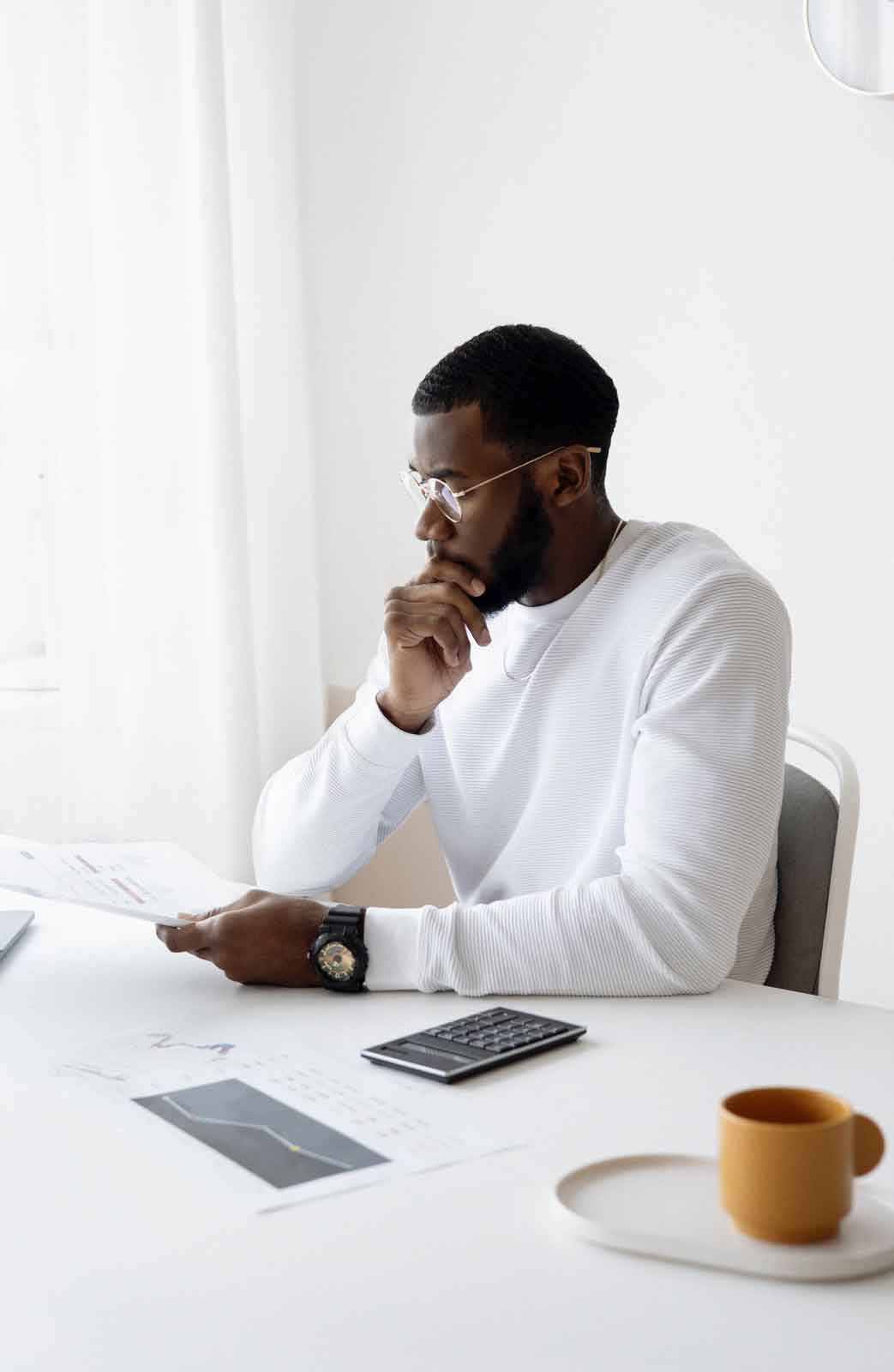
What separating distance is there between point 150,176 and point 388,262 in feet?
1.87

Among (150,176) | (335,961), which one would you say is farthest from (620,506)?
(335,961)

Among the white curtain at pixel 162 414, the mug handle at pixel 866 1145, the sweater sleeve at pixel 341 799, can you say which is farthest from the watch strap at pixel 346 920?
the white curtain at pixel 162 414

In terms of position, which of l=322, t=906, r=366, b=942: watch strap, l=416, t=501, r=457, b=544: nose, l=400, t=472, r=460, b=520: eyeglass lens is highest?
l=400, t=472, r=460, b=520: eyeglass lens

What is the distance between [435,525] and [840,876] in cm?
60

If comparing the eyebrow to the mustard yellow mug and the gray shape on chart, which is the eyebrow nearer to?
the gray shape on chart

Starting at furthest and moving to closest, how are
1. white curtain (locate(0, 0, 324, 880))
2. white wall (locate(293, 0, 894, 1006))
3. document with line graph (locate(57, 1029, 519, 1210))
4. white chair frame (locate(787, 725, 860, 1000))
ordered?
white curtain (locate(0, 0, 324, 880)), white wall (locate(293, 0, 894, 1006)), white chair frame (locate(787, 725, 860, 1000)), document with line graph (locate(57, 1029, 519, 1210))

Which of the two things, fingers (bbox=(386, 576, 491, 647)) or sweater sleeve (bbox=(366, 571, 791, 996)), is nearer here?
sweater sleeve (bbox=(366, 571, 791, 996))

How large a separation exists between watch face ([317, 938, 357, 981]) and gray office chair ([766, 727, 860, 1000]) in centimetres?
47

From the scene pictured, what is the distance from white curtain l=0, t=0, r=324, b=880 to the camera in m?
2.72

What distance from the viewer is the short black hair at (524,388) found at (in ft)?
5.61

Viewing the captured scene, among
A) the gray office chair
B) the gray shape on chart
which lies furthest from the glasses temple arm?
the gray shape on chart

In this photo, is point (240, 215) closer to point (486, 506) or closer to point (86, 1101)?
point (486, 506)

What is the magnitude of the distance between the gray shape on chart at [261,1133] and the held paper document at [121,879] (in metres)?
0.32

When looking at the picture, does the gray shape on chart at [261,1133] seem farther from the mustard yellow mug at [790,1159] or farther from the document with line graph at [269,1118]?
the mustard yellow mug at [790,1159]
